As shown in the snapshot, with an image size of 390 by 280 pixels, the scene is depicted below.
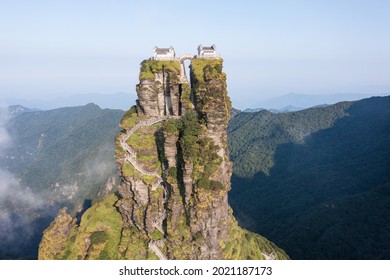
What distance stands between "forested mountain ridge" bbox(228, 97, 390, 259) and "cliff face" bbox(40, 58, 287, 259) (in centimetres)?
5020

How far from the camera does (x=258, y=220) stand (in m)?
126

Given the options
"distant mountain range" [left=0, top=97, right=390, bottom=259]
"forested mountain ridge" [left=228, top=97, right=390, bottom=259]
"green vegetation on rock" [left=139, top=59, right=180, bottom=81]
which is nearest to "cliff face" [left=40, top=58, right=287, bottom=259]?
"green vegetation on rock" [left=139, top=59, right=180, bottom=81]

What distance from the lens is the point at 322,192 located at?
137 metres

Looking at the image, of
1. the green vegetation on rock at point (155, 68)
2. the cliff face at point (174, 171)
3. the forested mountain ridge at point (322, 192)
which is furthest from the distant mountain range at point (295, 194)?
the green vegetation on rock at point (155, 68)

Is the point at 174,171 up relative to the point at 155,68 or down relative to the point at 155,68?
down

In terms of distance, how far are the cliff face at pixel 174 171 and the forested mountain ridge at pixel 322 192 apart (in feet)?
165

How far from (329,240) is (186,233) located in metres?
60.4

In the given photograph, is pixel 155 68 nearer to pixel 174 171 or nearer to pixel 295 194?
pixel 174 171

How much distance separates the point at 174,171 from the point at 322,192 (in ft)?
350

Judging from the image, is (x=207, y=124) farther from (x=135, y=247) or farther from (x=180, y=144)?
(x=135, y=247)

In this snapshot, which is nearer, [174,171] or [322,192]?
[174,171]

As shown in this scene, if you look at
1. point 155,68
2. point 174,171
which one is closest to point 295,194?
point 174,171

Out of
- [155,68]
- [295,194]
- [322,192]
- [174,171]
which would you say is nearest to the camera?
[174,171]

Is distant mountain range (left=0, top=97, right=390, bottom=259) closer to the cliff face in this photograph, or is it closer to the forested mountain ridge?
the forested mountain ridge
